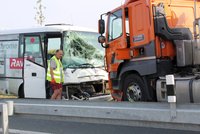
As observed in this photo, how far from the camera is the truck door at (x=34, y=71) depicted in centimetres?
1266

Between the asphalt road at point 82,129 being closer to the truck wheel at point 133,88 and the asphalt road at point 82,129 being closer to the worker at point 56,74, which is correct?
the truck wheel at point 133,88

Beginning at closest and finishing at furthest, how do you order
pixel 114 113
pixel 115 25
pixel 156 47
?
pixel 114 113
pixel 156 47
pixel 115 25

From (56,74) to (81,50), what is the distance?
1.79 meters

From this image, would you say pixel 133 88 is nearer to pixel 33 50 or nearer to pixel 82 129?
pixel 33 50

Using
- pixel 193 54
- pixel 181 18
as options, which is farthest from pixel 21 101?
pixel 181 18

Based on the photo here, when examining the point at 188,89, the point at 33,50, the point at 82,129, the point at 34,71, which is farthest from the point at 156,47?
the point at 33,50

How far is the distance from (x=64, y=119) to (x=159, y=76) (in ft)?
17.9

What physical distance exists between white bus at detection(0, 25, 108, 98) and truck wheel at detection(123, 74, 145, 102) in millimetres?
2753

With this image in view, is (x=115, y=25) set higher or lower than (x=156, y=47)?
higher

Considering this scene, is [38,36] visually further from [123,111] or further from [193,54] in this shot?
[123,111]

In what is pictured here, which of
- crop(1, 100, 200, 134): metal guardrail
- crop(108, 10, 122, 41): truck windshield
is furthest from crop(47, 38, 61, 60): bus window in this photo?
crop(1, 100, 200, 134): metal guardrail

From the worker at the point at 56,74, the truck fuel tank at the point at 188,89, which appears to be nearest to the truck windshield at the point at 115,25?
the worker at the point at 56,74

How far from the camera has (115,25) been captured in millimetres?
10398

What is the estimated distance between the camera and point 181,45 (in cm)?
913
